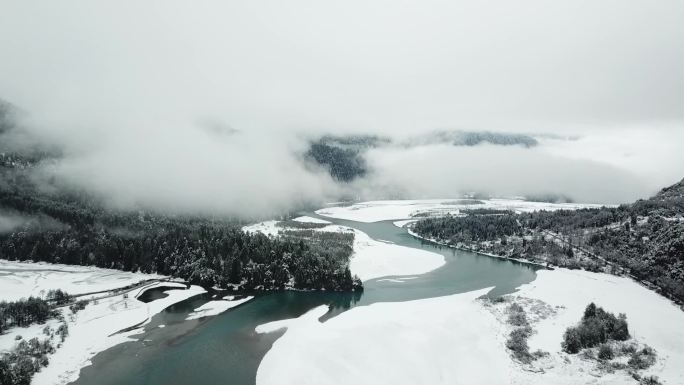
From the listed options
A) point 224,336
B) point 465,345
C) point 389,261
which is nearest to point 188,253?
point 224,336

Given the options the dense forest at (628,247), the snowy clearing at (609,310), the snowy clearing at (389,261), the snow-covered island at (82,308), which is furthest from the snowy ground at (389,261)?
the snow-covered island at (82,308)

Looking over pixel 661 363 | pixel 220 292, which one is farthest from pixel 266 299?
pixel 661 363

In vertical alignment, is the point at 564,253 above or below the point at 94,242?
below

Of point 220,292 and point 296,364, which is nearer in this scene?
point 296,364

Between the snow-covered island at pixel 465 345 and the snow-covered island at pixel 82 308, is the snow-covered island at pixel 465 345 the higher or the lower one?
the lower one

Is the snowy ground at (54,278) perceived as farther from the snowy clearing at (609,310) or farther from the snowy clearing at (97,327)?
the snowy clearing at (609,310)

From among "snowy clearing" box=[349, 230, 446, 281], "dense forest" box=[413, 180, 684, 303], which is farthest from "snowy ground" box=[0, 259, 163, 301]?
"dense forest" box=[413, 180, 684, 303]

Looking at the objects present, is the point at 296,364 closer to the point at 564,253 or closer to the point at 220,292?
the point at 220,292
